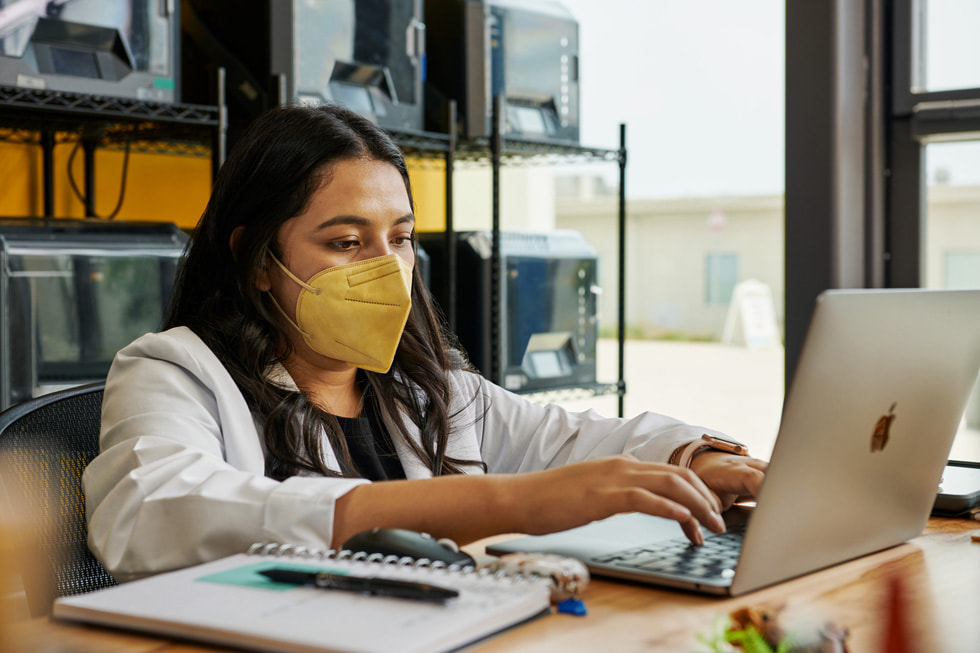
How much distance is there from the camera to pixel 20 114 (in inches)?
72.4

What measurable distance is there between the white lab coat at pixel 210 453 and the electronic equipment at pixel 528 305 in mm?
1057

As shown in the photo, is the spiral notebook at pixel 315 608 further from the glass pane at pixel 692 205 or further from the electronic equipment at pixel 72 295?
the glass pane at pixel 692 205

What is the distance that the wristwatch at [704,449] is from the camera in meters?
0.95

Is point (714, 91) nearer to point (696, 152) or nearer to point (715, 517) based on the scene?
point (696, 152)

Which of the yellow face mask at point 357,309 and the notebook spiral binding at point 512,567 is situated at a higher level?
the yellow face mask at point 357,309

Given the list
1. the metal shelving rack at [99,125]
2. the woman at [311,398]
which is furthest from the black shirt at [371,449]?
the metal shelving rack at [99,125]

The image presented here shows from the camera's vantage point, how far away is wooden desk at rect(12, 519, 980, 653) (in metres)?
0.52

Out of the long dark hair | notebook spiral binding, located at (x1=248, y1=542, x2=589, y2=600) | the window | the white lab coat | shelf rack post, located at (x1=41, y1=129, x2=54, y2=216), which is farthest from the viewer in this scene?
the window

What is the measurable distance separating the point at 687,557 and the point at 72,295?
1338 mm

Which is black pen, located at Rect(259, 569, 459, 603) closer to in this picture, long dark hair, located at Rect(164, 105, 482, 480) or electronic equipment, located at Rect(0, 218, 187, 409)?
long dark hair, located at Rect(164, 105, 482, 480)

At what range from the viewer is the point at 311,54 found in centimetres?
200

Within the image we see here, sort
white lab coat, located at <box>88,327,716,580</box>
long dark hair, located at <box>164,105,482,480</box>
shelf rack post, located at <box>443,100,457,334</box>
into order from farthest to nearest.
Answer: shelf rack post, located at <box>443,100,457,334</box> < long dark hair, located at <box>164,105,482,480</box> < white lab coat, located at <box>88,327,716,580</box>

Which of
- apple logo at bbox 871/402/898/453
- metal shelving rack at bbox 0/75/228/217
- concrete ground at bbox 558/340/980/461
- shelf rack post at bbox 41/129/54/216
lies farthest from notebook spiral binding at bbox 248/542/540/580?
concrete ground at bbox 558/340/980/461

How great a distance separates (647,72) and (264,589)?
170 inches
